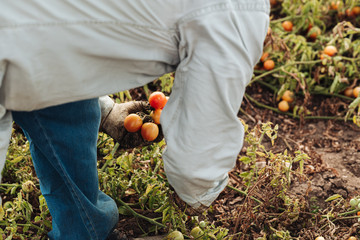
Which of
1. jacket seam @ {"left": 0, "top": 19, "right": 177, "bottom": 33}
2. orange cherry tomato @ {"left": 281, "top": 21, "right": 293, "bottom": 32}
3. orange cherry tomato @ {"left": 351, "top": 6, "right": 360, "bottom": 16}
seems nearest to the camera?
jacket seam @ {"left": 0, "top": 19, "right": 177, "bottom": 33}

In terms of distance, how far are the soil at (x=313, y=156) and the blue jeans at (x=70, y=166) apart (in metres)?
0.37

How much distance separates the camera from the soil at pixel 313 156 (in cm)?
215

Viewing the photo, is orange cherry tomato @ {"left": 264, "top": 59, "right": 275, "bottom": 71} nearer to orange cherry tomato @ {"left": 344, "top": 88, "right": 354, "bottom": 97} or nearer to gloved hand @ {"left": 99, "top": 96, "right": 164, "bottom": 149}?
orange cherry tomato @ {"left": 344, "top": 88, "right": 354, "bottom": 97}

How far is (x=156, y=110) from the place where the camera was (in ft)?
6.40

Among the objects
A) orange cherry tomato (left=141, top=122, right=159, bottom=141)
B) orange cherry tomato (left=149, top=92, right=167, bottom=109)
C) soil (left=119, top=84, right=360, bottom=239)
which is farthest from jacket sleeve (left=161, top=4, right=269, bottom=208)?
soil (left=119, top=84, right=360, bottom=239)

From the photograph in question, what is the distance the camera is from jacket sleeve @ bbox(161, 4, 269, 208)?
3.91 ft

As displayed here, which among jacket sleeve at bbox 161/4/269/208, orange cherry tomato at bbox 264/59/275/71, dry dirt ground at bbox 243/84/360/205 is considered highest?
jacket sleeve at bbox 161/4/269/208

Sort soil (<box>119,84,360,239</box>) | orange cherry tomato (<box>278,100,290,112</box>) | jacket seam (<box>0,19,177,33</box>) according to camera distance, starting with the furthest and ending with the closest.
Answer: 1. orange cherry tomato (<box>278,100,290,112</box>)
2. soil (<box>119,84,360,239</box>)
3. jacket seam (<box>0,19,177,33</box>)

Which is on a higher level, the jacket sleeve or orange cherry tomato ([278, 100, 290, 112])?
the jacket sleeve

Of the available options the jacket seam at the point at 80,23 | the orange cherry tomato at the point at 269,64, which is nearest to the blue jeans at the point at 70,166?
the jacket seam at the point at 80,23

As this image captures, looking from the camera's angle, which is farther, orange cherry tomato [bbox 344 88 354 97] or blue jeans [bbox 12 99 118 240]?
orange cherry tomato [bbox 344 88 354 97]

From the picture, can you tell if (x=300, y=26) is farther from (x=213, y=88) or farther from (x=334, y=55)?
(x=213, y=88)

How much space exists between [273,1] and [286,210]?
2271 millimetres

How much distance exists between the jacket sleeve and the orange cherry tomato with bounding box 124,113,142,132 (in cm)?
47
